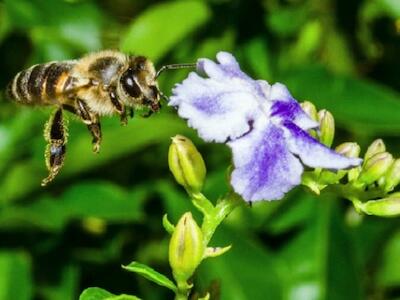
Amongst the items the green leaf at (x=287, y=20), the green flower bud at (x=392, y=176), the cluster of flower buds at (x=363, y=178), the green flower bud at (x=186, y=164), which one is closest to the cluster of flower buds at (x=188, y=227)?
the green flower bud at (x=186, y=164)

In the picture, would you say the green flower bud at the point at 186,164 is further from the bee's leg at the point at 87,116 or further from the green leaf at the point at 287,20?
the green leaf at the point at 287,20

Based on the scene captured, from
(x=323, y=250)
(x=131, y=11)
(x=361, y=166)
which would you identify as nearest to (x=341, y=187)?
(x=361, y=166)

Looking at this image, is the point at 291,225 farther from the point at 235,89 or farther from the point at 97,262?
the point at 235,89

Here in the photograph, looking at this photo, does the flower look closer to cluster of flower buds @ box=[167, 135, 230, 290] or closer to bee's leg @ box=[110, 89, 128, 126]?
cluster of flower buds @ box=[167, 135, 230, 290]

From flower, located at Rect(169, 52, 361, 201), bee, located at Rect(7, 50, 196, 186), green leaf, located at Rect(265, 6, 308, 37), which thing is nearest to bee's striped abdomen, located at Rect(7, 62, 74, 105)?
bee, located at Rect(7, 50, 196, 186)

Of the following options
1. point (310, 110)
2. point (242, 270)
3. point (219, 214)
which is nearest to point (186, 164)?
point (219, 214)

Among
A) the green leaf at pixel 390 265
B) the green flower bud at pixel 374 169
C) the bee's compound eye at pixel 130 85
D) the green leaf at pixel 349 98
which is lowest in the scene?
the green leaf at pixel 390 265

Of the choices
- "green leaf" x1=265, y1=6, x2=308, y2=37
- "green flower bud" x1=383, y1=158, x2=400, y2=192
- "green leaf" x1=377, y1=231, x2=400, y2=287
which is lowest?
"green leaf" x1=377, y1=231, x2=400, y2=287
